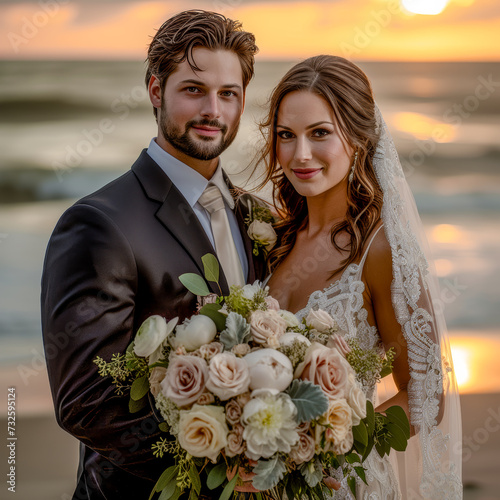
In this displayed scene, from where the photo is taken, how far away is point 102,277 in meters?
2.09

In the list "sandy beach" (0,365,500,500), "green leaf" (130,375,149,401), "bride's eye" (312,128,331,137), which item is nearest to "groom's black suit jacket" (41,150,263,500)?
"green leaf" (130,375,149,401)

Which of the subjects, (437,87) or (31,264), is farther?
(437,87)

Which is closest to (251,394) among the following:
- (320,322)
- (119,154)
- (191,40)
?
(320,322)

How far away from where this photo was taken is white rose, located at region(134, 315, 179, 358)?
174cm

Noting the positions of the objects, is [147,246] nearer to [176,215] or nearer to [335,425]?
[176,215]

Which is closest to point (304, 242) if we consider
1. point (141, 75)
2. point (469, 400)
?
point (469, 400)

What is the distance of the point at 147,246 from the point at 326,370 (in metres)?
Answer: 0.82

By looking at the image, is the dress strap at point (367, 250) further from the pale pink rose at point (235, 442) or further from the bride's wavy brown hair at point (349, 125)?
the pale pink rose at point (235, 442)

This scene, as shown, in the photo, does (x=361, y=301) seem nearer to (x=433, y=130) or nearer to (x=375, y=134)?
(x=375, y=134)

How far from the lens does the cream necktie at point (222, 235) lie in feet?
8.13

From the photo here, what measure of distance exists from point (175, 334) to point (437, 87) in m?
5.91

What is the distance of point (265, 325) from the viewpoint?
175 cm

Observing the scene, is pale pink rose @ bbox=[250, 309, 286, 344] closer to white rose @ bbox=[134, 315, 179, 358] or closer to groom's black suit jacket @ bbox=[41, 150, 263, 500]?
white rose @ bbox=[134, 315, 179, 358]

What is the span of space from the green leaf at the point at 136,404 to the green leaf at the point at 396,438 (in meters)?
0.77
